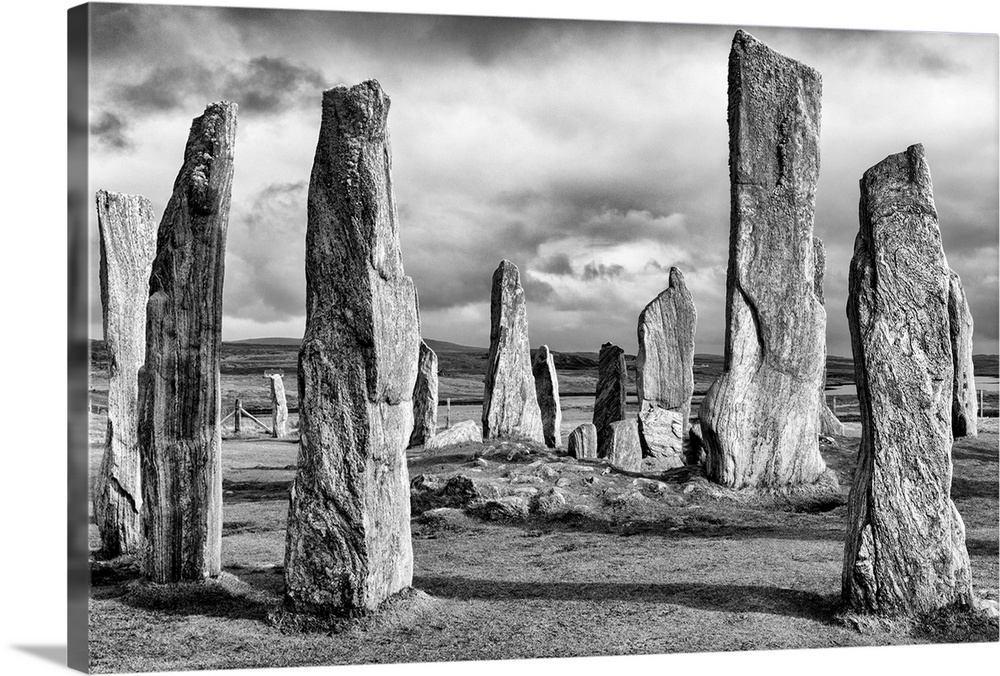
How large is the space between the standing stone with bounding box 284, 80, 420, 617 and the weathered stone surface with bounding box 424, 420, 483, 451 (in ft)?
37.2

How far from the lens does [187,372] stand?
858cm

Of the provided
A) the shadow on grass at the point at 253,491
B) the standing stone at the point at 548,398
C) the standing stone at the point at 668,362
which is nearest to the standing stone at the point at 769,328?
the standing stone at the point at 668,362

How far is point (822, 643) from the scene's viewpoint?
7680 millimetres

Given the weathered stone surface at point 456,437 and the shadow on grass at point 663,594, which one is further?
the weathered stone surface at point 456,437

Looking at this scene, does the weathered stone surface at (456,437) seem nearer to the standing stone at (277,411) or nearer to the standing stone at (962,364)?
the standing stone at (277,411)

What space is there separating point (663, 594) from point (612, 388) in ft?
37.0

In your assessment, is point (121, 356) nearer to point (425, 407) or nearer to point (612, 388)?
point (425, 407)

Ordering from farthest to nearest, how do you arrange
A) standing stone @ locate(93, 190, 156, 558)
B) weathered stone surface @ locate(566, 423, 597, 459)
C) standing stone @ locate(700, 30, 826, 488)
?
weathered stone surface @ locate(566, 423, 597, 459)
standing stone @ locate(700, 30, 826, 488)
standing stone @ locate(93, 190, 156, 558)

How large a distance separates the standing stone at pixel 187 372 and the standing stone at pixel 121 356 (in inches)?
49.0

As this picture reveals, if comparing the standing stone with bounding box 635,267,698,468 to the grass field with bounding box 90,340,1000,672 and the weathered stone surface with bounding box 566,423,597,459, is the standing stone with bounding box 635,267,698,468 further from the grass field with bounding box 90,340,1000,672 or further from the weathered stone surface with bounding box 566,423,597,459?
the grass field with bounding box 90,340,1000,672

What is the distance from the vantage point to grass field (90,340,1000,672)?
7.56m

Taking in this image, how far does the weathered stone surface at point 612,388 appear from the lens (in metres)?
19.7

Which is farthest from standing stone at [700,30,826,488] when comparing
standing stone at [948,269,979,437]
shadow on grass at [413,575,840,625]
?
standing stone at [948,269,979,437]

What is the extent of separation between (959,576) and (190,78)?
16.3 meters
